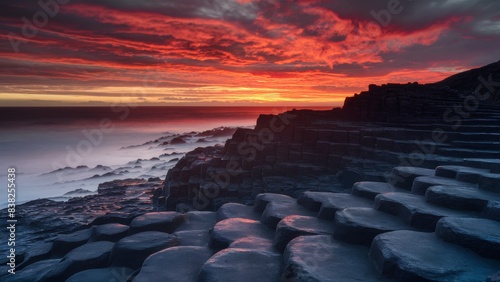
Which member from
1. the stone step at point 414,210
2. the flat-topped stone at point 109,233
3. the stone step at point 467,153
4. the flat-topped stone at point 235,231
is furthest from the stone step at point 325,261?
the stone step at point 467,153

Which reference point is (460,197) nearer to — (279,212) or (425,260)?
(425,260)

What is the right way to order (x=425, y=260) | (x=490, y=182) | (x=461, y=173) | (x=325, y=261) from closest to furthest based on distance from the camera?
1. (x=425, y=260)
2. (x=325, y=261)
3. (x=490, y=182)
4. (x=461, y=173)

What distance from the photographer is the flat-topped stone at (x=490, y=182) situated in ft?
12.5

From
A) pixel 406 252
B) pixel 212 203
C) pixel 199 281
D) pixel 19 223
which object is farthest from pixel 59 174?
pixel 406 252

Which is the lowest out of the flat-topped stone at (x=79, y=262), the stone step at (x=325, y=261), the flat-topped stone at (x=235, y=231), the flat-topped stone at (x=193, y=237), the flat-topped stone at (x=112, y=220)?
the flat-topped stone at (x=112, y=220)

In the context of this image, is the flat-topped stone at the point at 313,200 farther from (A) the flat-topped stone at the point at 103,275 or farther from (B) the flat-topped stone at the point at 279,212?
(A) the flat-topped stone at the point at 103,275

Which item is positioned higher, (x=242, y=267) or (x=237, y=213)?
(x=242, y=267)

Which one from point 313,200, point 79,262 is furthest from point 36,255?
point 313,200

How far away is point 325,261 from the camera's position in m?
2.91

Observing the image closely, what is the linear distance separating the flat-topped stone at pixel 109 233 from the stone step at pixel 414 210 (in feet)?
13.8

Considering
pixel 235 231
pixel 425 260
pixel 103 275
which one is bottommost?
pixel 103 275

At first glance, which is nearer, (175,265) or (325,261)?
(325,261)

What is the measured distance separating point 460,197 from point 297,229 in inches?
76.4

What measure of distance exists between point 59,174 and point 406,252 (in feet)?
77.7
